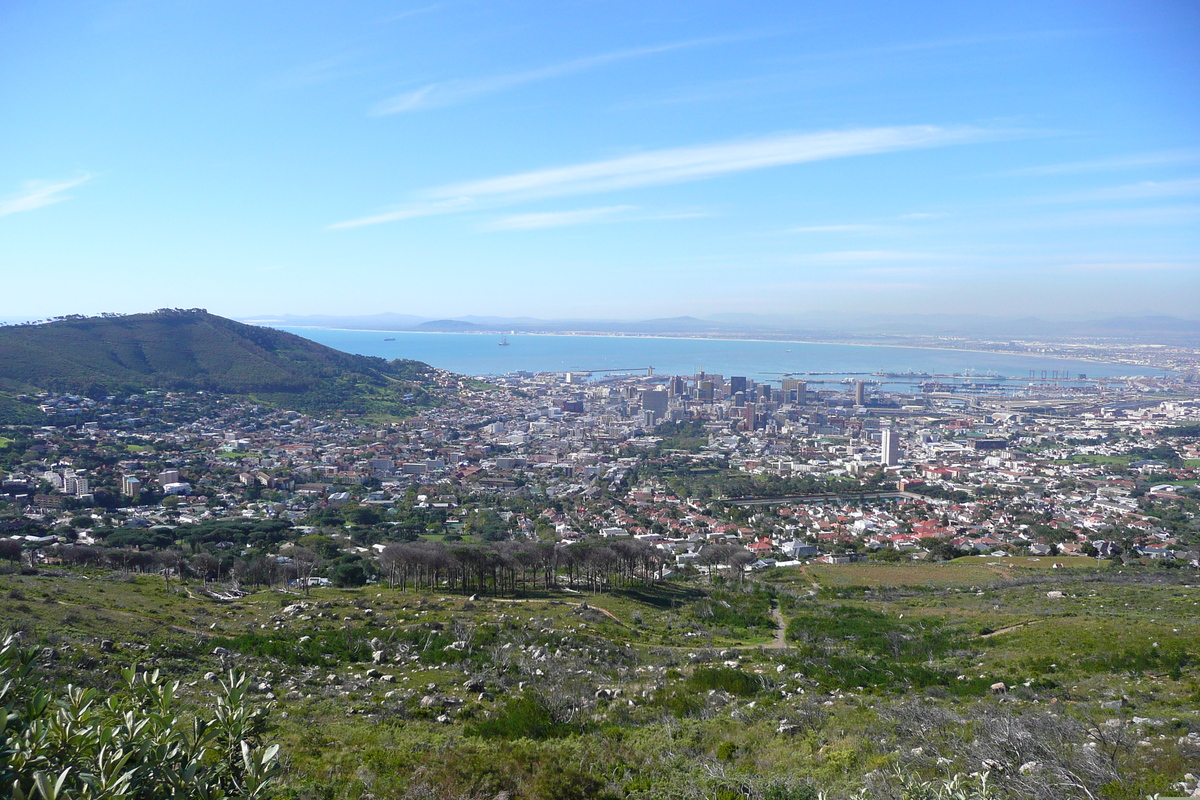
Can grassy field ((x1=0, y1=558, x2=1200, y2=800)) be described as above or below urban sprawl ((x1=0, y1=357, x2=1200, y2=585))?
above

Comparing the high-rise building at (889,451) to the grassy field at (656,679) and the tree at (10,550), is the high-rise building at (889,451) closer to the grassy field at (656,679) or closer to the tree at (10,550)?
the grassy field at (656,679)

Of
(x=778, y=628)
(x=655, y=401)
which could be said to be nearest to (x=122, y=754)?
(x=778, y=628)

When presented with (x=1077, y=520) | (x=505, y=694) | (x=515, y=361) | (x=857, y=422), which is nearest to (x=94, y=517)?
(x=505, y=694)

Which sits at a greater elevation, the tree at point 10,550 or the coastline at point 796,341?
the coastline at point 796,341

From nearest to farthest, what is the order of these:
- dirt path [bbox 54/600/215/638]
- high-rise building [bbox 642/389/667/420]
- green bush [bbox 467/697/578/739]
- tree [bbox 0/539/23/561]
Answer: green bush [bbox 467/697/578/739] → dirt path [bbox 54/600/215/638] → tree [bbox 0/539/23/561] → high-rise building [bbox 642/389/667/420]

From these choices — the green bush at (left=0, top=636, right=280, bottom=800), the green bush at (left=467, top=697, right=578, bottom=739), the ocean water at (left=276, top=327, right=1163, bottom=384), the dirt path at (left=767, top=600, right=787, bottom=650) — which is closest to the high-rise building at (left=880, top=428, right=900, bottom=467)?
the dirt path at (left=767, top=600, right=787, bottom=650)

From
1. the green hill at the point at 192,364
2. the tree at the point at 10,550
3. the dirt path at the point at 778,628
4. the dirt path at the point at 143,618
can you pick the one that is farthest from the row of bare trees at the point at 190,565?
the green hill at the point at 192,364

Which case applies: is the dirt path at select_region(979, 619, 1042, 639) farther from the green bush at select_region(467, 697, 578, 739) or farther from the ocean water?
the ocean water
